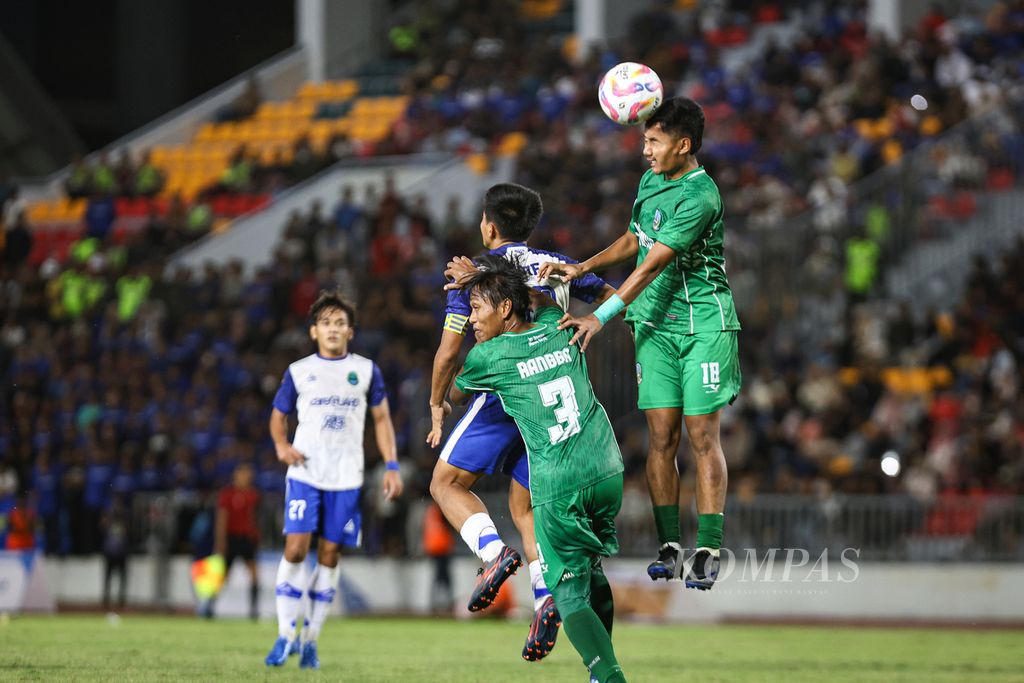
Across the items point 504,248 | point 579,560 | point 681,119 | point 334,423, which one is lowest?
point 579,560

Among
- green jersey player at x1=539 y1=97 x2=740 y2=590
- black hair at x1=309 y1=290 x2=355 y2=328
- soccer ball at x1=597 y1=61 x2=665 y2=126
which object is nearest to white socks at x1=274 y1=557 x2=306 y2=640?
black hair at x1=309 y1=290 x2=355 y2=328

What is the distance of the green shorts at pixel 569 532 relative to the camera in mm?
→ 7918

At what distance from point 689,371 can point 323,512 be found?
3461 mm

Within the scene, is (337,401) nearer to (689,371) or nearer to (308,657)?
(308,657)

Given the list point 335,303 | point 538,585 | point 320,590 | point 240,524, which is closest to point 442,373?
point 538,585

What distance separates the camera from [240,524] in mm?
20047

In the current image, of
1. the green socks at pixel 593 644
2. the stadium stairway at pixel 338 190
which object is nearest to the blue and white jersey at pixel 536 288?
the green socks at pixel 593 644

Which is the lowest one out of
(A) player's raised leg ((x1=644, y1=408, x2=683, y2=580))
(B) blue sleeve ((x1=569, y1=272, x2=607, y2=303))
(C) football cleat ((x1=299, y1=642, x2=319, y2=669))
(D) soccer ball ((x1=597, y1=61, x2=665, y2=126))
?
(C) football cleat ((x1=299, y1=642, x2=319, y2=669))

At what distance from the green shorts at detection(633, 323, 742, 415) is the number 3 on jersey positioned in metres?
1.63

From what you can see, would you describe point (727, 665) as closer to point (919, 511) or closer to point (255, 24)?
point (919, 511)

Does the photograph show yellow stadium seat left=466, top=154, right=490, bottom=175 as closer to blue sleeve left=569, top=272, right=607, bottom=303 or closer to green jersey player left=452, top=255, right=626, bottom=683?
blue sleeve left=569, top=272, right=607, bottom=303

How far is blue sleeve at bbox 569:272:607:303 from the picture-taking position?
927 cm

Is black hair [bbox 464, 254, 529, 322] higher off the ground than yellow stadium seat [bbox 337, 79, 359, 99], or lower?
lower

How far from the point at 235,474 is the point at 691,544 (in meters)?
6.01
